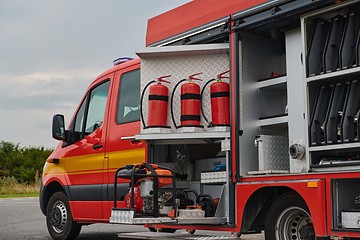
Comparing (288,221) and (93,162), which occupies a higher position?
(93,162)

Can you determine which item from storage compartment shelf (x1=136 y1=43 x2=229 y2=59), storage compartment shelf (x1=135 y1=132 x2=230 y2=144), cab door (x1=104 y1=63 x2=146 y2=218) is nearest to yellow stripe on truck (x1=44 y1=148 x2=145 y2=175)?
cab door (x1=104 y1=63 x2=146 y2=218)

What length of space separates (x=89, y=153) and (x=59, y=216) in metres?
1.22

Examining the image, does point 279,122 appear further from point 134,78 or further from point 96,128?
point 96,128

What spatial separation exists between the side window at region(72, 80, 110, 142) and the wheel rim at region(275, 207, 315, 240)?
376 centimetres

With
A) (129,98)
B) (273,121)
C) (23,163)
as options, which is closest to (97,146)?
(129,98)

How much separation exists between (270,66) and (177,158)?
193 centimetres

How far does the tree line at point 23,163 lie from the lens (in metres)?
34.4

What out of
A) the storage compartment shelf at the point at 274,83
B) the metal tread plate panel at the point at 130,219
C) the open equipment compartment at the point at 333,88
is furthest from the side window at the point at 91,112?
the open equipment compartment at the point at 333,88

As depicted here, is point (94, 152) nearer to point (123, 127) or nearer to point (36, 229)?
point (123, 127)

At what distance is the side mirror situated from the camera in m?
9.09

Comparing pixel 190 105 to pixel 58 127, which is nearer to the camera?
pixel 190 105

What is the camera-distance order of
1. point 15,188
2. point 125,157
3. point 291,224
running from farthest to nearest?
point 15,188, point 125,157, point 291,224

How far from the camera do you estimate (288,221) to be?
19.7 feet

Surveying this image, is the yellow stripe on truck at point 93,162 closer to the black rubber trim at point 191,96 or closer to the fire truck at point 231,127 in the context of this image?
the fire truck at point 231,127
